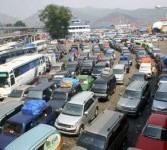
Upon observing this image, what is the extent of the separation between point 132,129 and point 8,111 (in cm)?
806

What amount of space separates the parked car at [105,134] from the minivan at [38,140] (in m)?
1.16

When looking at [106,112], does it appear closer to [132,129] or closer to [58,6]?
[132,129]

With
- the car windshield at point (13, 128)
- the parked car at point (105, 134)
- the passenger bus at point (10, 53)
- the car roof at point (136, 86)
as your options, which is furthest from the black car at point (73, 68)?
the parked car at point (105, 134)

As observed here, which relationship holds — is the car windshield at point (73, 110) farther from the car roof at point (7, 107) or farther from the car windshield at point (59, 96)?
the car roof at point (7, 107)

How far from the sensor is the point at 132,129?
60.4ft

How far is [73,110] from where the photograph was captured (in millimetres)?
18391

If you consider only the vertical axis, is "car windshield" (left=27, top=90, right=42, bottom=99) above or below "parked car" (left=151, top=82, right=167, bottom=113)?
below

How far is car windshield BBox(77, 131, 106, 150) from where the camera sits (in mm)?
13688

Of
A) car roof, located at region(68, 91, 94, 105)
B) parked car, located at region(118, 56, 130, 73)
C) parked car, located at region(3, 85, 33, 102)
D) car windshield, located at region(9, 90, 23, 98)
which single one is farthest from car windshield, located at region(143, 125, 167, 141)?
parked car, located at region(118, 56, 130, 73)

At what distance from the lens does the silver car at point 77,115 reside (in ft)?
57.0

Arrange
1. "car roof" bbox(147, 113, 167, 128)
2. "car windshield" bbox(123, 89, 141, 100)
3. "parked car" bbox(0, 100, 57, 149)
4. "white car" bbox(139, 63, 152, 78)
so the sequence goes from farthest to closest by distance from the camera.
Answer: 1. "white car" bbox(139, 63, 152, 78)
2. "car windshield" bbox(123, 89, 141, 100)
3. "parked car" bbox(0, 100, 57, 149)
4. "car roof" bbox(147, 113, 167, 128)

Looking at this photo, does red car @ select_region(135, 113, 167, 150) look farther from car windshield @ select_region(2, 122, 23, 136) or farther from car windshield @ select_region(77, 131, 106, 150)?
car windshield @ select_region(2, 122, 23, 136)

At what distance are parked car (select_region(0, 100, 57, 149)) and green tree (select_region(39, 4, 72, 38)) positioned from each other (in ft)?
294

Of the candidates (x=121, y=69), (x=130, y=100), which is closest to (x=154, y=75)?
(x=121, y=69)
